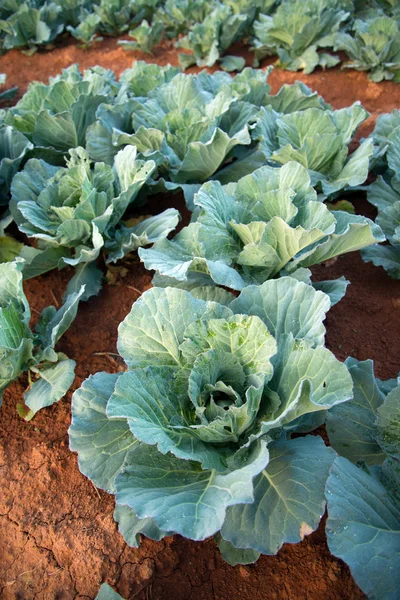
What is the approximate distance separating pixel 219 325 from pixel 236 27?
515 centimetres

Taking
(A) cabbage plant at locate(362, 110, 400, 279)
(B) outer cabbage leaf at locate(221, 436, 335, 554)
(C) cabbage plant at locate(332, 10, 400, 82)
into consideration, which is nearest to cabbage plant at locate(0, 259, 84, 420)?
(B) outer cabbage leaf at locate(221, 436, 335, 554)

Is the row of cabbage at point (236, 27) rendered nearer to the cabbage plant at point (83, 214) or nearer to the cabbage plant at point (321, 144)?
the cabbage plant at point (321, 144)

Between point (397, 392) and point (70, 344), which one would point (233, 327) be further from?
point (70, 344)

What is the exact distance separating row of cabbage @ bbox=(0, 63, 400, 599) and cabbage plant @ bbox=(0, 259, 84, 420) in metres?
0.01

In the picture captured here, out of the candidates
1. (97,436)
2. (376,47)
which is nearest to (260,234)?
(97,436)

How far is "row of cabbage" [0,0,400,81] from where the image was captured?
5.07 metres

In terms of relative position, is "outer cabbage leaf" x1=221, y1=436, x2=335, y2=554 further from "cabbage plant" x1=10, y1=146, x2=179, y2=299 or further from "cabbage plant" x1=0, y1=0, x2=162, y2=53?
"cabbage plant" x1=0, y1=0, x2=162, y2=53

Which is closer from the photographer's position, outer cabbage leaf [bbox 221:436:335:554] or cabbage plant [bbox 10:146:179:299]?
outer cabbage leaf [bbox 221:436:335:554]

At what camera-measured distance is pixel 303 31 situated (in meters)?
5.19

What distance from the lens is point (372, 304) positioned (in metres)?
3.04

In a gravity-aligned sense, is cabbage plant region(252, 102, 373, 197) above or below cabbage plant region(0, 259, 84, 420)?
above

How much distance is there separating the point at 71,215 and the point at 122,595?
2.21 m

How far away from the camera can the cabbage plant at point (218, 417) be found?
67.5 inches

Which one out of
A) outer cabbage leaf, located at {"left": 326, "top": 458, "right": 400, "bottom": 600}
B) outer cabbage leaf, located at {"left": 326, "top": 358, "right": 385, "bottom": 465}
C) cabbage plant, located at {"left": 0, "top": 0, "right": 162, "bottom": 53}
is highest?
cabbage plant, located at {"left": 0, "top": 0, "right": 162, "bottom": 53}
